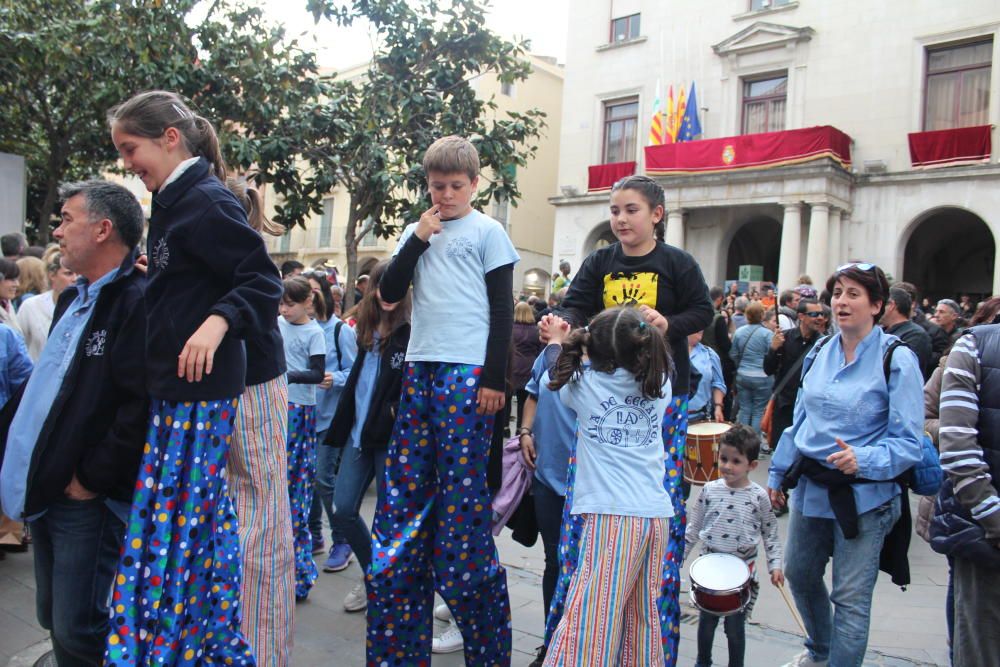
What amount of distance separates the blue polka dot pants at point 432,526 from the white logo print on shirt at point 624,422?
0.46 meters

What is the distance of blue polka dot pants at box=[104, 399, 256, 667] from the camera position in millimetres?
2592

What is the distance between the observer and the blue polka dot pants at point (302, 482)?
457 centimetres

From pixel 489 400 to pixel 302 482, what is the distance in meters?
2.19

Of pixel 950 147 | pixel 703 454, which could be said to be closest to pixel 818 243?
pixel 950 147

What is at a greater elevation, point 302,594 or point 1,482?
point 1,482

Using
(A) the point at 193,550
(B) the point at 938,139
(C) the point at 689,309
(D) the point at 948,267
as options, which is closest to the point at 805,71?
(B) the point at 938,139

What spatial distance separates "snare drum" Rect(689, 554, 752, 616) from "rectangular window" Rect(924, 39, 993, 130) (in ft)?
64.9

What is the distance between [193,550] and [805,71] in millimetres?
22283

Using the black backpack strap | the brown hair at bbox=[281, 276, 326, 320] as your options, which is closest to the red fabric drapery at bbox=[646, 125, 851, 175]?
the black backpack strap

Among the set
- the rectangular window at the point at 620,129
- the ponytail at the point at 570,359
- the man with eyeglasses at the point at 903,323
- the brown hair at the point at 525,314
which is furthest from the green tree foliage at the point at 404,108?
the rectangular window at the point at 620,129

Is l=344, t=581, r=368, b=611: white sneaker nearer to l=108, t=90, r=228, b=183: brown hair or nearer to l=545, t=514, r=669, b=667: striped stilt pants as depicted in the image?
l=545, t=514, r=669, b=667: striped stilt pants

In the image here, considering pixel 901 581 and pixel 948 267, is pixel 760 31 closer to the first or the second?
pixel 948 267

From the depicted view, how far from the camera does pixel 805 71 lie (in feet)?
70.4

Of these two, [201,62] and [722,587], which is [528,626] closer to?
[722,587]
